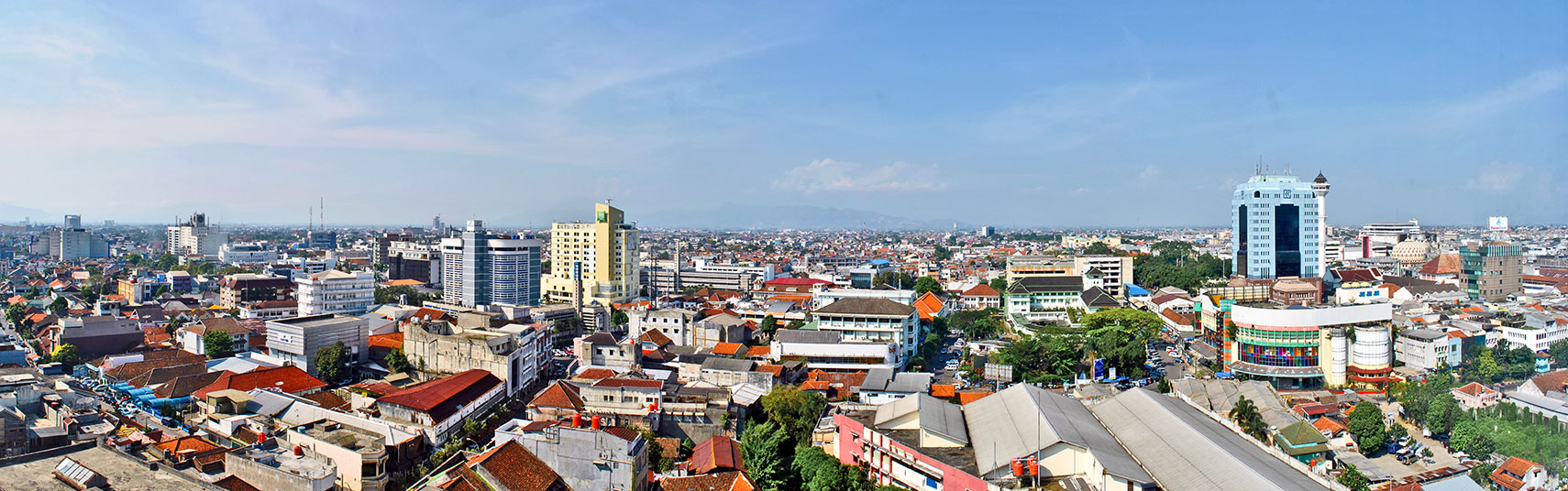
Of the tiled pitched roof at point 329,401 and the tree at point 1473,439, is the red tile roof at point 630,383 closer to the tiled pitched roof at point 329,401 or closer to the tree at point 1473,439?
the tiled pitched roof at point 329,401

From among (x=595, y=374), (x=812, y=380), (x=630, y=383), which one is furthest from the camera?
(x=812, y=380)

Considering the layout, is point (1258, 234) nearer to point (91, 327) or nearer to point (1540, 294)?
point (1540, 294)

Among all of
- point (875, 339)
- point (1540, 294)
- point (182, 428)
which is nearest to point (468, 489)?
point (182, 428)

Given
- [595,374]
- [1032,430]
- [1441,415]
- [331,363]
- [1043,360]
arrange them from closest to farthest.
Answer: [1032,430], [1441,415], [595,374], [331,363], [1043,360]

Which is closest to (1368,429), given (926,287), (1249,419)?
(1249,419)

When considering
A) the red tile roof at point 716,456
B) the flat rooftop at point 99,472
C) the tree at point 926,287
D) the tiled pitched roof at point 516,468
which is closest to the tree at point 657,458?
the red tile roof at point 716,456

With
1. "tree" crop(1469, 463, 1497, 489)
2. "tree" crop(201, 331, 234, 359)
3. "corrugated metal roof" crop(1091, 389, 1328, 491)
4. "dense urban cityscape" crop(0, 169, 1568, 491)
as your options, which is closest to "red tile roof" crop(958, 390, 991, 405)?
"dense urban cityscape" crop(0, 169, 1568, 491)

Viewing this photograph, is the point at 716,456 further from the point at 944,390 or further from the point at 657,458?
the point at 944,390
